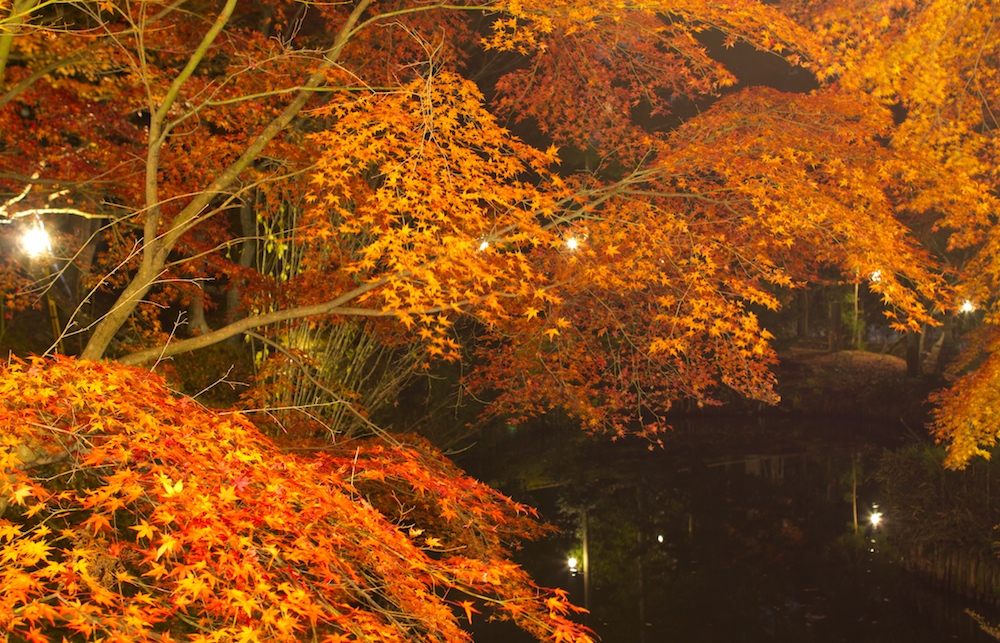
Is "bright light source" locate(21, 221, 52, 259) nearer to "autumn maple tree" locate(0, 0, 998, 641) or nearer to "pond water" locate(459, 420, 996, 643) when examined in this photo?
"autumn maple tree" locate(0, 0, 998, 641)

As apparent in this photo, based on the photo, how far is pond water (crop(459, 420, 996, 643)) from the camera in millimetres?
10500

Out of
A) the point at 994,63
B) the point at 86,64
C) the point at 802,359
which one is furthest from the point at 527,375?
the point at 802,359

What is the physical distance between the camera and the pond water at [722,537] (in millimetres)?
10500

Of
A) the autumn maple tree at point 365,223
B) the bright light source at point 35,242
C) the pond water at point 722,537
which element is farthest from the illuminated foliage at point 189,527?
the pond water at point 722,537

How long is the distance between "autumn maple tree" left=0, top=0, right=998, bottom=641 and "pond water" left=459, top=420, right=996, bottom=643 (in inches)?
120

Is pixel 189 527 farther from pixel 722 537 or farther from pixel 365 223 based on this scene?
pixel 722 537

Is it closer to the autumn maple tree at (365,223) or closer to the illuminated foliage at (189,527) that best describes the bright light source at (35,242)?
the autumn maple tree at (365,223)

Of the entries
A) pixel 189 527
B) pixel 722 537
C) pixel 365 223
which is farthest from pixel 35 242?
pixel 722 537

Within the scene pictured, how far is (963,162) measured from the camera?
8.20 meters

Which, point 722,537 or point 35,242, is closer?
point 35,242

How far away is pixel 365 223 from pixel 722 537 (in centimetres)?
900

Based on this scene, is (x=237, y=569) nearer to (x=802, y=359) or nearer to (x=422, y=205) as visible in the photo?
(x=422, y=205)

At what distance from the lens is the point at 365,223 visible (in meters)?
7.84

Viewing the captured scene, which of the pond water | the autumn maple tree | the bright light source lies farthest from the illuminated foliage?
the pond water
